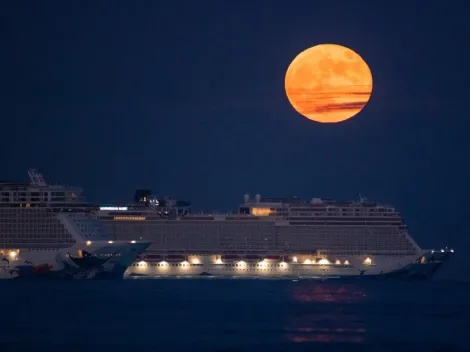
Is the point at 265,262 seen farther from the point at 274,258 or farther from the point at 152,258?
the point at 152,258

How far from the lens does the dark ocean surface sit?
55.9 metres

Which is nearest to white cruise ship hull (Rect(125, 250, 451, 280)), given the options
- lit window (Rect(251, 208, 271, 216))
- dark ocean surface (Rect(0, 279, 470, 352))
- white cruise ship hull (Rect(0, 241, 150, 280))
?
white cruise ship hull (Rect(0, 241, 150, 280))

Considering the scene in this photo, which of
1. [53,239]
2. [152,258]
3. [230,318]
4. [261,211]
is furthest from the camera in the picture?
[261,211]

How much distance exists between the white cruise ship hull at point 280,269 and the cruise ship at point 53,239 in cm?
253

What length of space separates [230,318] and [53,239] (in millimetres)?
31423

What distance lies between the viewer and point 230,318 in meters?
65.7

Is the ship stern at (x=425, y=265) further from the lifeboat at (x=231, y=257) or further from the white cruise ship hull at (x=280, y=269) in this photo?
the lifeboat at (x=231, y=257)

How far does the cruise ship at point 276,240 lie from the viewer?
324ft

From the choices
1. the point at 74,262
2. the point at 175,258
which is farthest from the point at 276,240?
the point at 74,262

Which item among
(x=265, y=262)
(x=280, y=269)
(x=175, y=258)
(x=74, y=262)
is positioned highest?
(x=175, y=258)

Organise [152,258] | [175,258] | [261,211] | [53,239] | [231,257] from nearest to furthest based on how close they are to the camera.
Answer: [53,239]
[231,257]
[175,258]
[152,258]
[261,211]

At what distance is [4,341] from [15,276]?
37086 millimetres

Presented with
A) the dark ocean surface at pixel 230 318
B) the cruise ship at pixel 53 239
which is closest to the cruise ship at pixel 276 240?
the cruise ship at pixel 53 239

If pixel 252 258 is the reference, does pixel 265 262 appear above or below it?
below
